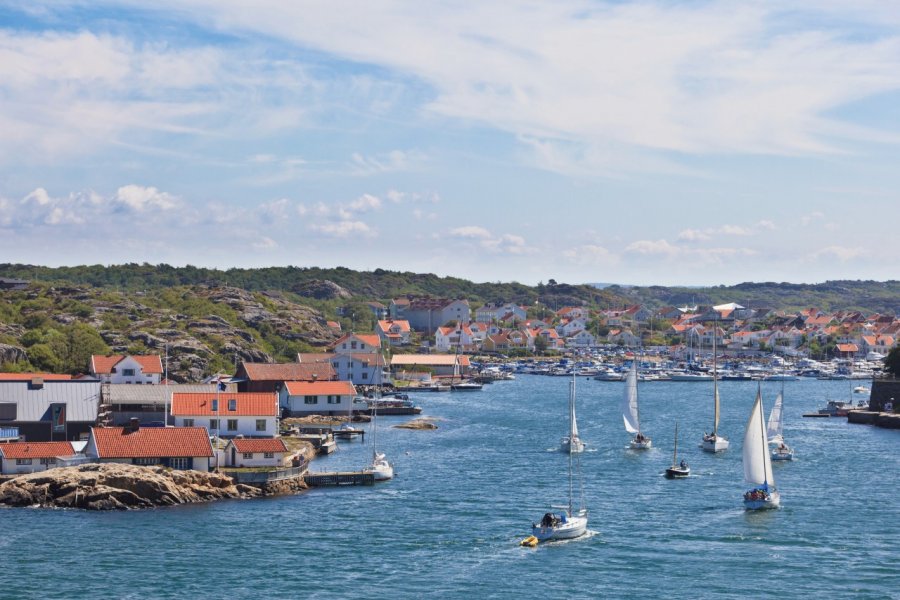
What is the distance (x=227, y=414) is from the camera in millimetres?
79750

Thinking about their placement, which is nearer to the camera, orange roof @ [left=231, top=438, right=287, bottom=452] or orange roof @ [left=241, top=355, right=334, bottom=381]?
orange roof @ [left=231, top=438, right=287, bottom=452]

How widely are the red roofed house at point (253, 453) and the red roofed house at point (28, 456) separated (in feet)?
30.8

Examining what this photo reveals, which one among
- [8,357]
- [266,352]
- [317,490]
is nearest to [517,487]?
[317,490]

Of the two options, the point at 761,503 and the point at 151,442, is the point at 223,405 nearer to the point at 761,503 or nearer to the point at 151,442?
the point at 151,442

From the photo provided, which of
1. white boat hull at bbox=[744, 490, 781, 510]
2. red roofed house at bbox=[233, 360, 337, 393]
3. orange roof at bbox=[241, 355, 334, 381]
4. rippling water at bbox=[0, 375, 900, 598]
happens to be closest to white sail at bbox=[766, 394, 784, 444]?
rippling water at bbox=[0, 375, 900, 598]

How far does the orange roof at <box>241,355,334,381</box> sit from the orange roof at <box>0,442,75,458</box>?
42.0 meters

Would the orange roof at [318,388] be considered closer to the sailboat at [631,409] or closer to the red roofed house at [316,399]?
the red roofed house at [316,399]

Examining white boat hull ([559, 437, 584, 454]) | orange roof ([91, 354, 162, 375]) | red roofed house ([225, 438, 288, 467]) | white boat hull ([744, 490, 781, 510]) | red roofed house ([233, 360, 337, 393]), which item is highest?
orange roof ([91, 354, 162, 375])

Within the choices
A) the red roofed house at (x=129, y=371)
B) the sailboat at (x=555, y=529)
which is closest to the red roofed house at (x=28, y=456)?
the sailboat at (x=555, y=529)

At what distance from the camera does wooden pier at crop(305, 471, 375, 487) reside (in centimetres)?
6969

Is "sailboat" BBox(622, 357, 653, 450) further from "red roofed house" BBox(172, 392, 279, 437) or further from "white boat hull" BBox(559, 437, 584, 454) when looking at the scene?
"red roofed house" BBox(172, 392, 279, 437)

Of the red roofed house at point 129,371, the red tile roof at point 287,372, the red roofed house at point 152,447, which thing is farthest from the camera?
the red tile roof at point 287,372

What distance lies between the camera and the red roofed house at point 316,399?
347 ft

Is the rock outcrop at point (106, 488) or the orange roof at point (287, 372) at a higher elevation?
the orange roof at point (287, 372)
